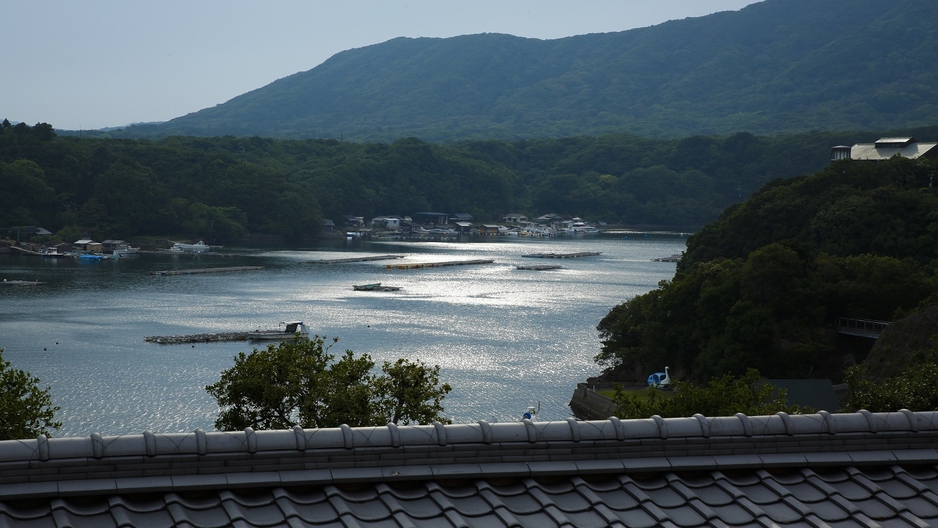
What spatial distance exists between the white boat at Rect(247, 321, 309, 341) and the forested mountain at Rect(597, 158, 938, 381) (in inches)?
483

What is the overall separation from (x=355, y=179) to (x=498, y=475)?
9966 cm

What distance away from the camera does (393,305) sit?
153 feet

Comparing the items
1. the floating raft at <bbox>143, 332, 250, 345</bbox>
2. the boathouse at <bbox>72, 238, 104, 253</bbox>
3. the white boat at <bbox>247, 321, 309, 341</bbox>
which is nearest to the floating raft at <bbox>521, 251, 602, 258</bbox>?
the boathouse at <bbox>72, 238, 104, 253</bbox>

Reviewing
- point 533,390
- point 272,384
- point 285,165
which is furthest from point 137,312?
point 285,165

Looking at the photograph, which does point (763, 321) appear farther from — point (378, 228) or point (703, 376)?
point (378, 228)

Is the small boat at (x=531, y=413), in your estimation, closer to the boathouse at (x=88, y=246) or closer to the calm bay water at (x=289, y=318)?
the calm bay water at (x=289, y=318)

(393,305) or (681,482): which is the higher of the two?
(681,482)

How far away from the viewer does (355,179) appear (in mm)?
102875

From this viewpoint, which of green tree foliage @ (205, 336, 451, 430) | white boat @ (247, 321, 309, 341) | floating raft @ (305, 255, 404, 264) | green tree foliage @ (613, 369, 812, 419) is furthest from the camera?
floating raft @ (305, 255, 404, 264)

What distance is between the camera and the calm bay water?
87.1 ft

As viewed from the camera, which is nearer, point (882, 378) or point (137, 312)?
point (882, 378)

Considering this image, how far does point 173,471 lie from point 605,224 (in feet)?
371

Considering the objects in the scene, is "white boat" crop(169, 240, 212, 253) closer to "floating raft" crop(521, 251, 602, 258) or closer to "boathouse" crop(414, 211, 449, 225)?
"floating raft" crop(521, 251, 602, 258)

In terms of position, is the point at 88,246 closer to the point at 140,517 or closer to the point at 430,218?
the point at 430,218
